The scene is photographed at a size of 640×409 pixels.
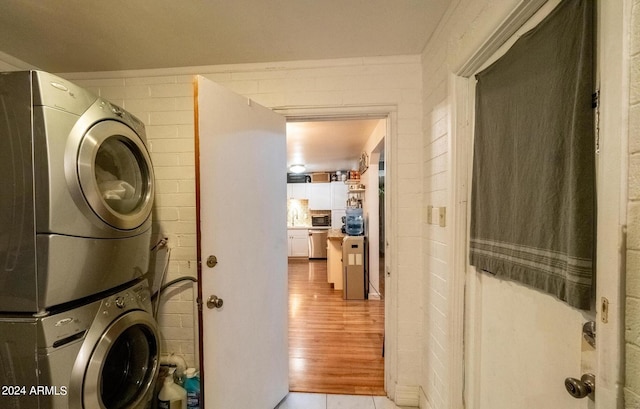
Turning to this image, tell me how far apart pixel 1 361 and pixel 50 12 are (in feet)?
5.35

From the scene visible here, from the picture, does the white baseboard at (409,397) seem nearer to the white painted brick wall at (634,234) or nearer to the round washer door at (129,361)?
the white painted brick wall at (634,234)

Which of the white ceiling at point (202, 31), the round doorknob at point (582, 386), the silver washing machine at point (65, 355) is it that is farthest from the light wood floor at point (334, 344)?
the white ceiling at point (202, 31)

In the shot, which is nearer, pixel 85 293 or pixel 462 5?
pixel 85 293

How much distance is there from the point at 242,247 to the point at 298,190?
17.7 feet

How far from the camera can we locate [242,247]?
142 centimetres

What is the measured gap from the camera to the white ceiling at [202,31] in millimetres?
1240

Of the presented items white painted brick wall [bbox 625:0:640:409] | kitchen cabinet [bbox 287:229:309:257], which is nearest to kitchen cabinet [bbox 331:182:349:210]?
kitchen cabinet [bbox 287:229:309:257]

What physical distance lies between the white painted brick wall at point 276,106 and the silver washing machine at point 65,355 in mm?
566

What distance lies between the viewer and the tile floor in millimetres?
Answer: 1708

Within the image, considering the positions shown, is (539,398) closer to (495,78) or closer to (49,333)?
(495,78)

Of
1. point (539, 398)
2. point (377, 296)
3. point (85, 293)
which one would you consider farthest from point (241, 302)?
point (377, 296)

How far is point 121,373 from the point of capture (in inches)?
51.9

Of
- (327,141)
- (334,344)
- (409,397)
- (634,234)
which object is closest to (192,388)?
(334,344)

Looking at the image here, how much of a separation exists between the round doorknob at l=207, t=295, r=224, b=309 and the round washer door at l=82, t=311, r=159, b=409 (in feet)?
1.30
